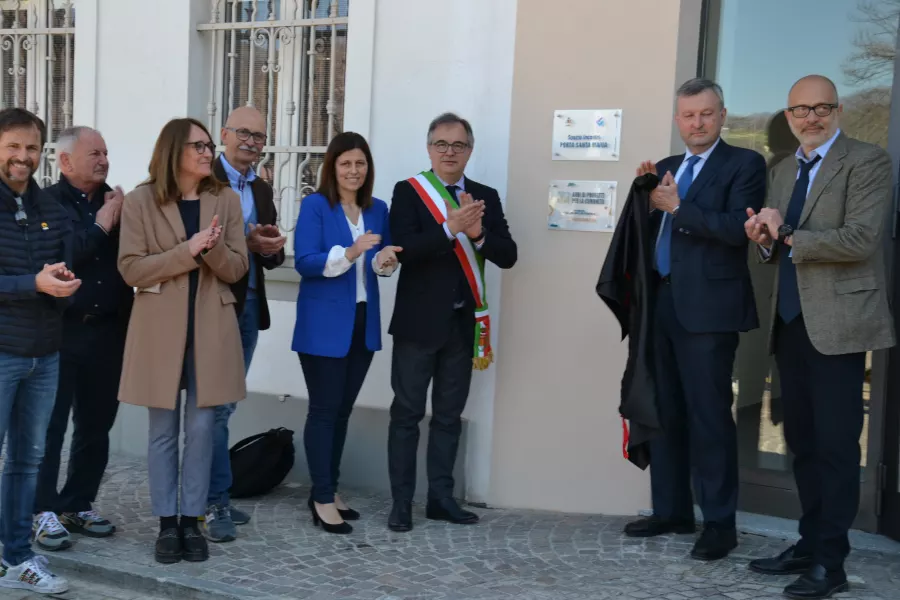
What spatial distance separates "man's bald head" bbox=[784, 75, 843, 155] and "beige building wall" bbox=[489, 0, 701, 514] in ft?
3.54

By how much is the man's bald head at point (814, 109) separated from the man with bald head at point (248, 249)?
2.61 meters

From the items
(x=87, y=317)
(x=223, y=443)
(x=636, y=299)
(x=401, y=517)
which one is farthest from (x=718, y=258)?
(x=87, y=317)

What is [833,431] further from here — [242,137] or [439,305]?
[242,137]

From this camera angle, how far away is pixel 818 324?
4246mm

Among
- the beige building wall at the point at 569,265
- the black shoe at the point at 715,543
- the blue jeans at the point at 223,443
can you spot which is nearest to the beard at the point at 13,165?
the blue jeans at the point at 223,443

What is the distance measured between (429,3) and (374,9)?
0.38m

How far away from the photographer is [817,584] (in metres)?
4.27

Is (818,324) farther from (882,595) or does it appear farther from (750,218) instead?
(882,595)

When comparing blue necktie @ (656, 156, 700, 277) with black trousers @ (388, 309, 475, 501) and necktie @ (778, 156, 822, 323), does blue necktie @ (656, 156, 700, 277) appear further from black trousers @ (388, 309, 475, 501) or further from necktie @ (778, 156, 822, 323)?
black trousers @ (388, 309, 475, 501)

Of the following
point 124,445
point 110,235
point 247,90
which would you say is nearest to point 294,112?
point 247,90

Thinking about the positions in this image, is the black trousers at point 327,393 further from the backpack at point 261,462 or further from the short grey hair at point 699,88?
the short grey hair at point 699,88

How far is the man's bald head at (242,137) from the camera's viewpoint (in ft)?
17.1

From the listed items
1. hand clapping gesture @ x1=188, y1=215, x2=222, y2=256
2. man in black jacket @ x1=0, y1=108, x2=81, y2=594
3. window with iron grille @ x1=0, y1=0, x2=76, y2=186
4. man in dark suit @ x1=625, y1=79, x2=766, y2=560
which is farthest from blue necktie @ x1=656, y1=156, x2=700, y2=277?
window with iron grille @ x1=0, y1=0, x2=76, y2=186

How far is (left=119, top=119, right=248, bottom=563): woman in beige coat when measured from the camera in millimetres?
4570
